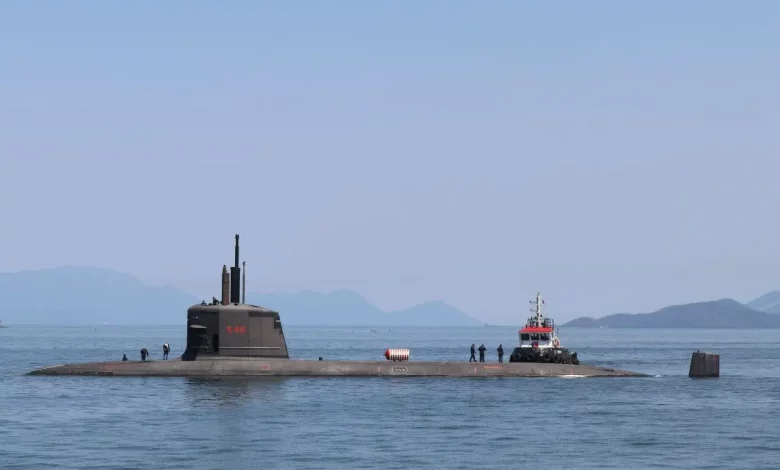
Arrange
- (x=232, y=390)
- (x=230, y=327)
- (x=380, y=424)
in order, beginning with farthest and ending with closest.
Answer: (x=230, y=327), (x=232, y=390), (x=380, y=424)

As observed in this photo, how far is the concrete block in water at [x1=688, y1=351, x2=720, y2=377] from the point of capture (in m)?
78.1

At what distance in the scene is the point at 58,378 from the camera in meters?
69.2

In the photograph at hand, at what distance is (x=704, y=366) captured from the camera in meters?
77.9

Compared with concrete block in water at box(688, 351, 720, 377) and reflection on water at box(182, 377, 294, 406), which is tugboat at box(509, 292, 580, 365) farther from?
reflection on water at box(182, 377, 294, 406)

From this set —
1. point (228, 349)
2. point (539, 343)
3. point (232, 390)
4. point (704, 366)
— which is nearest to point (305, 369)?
point (228, 349)

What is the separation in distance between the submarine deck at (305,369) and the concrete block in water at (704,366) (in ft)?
15.6

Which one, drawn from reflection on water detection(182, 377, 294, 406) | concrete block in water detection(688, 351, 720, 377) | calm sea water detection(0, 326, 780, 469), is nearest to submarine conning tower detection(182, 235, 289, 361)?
reflection on water detection(182, 377, 294, 406)

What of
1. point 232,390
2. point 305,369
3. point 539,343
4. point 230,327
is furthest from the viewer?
point 539,343

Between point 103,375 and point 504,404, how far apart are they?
82.0 ft

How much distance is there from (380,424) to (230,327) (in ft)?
60.0

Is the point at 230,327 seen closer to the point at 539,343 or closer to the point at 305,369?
the point at 305,369

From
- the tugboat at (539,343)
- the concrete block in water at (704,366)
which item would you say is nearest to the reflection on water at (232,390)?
the tugboat at (539,343)

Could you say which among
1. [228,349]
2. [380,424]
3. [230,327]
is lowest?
[380,424]

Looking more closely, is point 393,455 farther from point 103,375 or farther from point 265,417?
point 103,375
